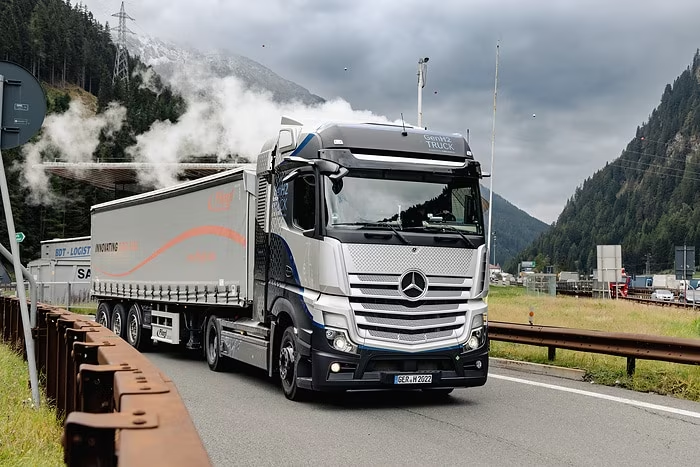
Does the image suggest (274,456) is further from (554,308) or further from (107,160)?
(107,160)

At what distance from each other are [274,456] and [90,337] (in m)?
2.01

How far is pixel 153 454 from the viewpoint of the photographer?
2.26 m

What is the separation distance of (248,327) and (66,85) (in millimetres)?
149427

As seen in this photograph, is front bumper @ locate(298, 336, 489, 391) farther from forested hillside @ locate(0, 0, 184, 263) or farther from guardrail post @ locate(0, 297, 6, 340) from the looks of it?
forested hillside @ locate(0, 0, 184, 263)

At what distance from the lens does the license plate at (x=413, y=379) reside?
31.6 ft

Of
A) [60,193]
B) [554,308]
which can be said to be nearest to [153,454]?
[554,308]

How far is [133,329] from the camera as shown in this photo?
1825 cm

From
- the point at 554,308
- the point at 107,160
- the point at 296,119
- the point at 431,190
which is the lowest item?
the point at 554,308

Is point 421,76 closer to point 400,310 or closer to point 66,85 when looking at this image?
point 400,310

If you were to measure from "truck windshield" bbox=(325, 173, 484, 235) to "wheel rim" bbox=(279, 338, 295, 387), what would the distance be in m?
1.73

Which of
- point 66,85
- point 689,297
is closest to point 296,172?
point 689,297

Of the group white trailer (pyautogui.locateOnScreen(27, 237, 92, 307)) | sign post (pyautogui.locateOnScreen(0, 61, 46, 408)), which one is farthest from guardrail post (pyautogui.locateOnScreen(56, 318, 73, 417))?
white trailer (pyautogui.locateOnScreen(27, 237, 92, 307))

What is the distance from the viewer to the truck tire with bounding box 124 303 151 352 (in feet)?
58.0

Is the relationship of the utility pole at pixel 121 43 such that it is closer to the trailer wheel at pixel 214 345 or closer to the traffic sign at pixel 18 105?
the trailer wheel at pixel 214 345
